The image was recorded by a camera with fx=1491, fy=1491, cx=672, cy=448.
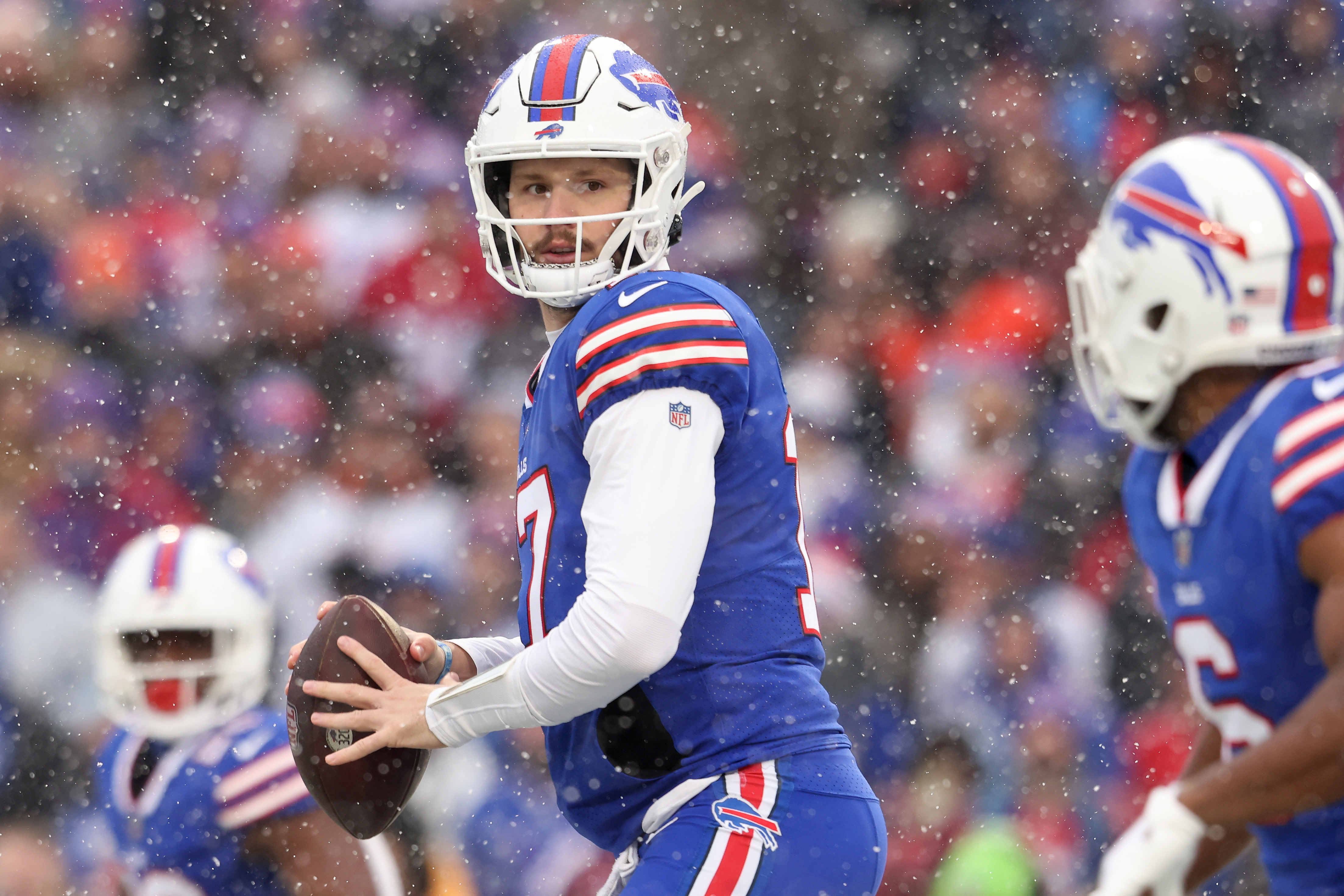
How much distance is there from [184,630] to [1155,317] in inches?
105

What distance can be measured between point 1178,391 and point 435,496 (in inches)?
160

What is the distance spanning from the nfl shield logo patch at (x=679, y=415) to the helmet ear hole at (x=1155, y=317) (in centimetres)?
64

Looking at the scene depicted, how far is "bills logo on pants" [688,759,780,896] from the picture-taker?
2113 mm

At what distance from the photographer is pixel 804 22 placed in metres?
6.55

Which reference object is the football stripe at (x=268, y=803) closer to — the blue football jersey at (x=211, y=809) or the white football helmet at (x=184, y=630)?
the blue football jersey at (x=211, y=809)

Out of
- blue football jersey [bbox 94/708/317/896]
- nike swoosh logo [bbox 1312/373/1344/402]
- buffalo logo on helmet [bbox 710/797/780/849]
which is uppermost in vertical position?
nike swoosh logo [bbox 1312/373/1344/402]

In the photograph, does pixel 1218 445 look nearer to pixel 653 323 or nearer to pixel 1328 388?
pixel 1328 388

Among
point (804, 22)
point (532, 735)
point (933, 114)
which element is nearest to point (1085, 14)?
point (933, 114)

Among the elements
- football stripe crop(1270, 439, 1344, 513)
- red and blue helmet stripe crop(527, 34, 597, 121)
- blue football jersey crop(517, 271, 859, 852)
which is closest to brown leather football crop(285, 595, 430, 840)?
blue football jersey crop(517, 271, 859, 852)

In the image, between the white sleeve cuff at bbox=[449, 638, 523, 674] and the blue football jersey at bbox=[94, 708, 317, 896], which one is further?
the blue football jersey at bbox=[94, 708, 317, 896]

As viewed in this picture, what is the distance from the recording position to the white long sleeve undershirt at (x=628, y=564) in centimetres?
207

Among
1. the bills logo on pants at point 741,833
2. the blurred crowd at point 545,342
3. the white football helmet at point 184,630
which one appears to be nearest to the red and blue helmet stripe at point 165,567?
the white football helmet at point 184,630

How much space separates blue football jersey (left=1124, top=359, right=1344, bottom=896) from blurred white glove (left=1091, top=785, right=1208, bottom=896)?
18 centimetres

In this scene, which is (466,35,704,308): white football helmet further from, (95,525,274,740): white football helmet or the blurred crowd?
the blurred crowd
